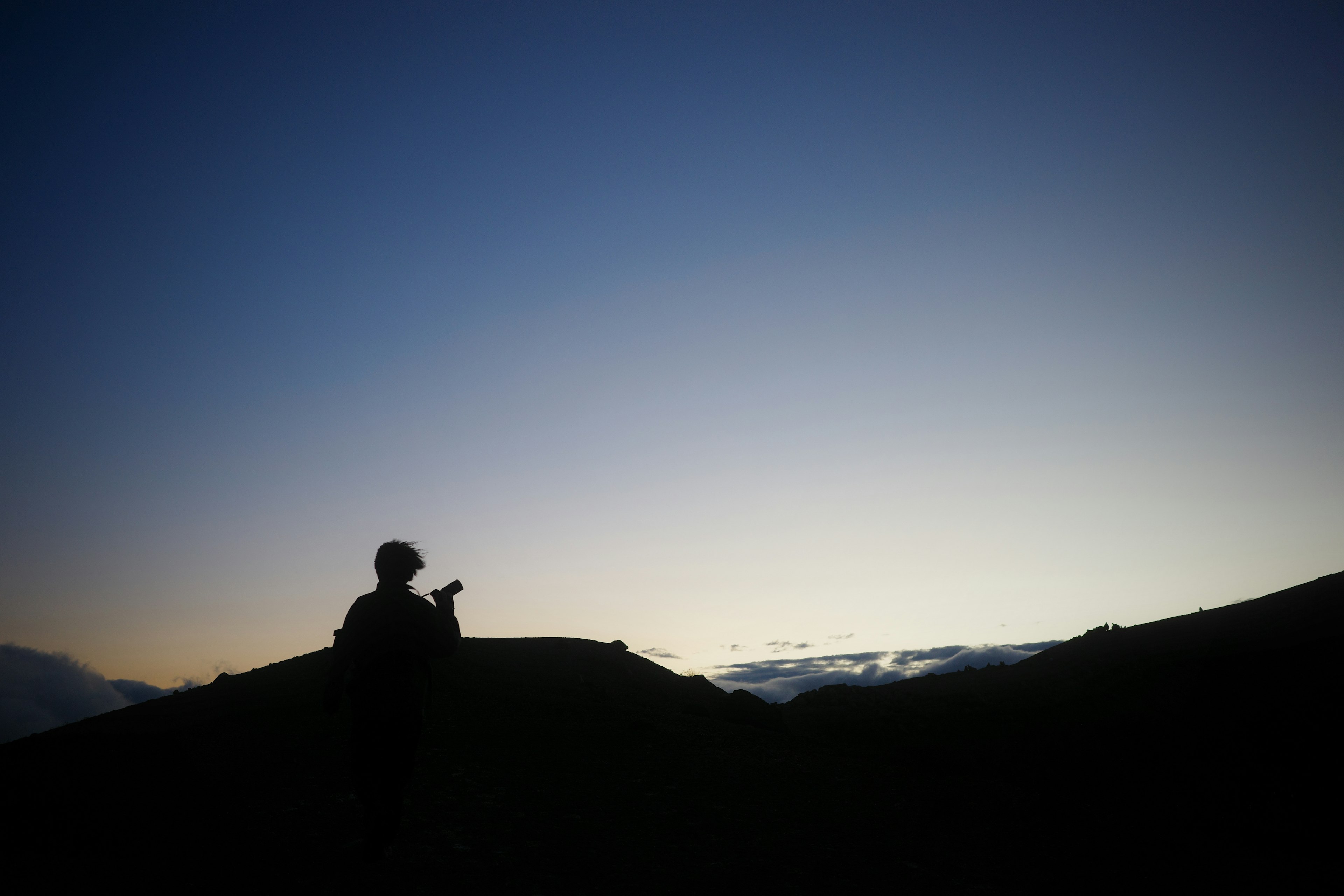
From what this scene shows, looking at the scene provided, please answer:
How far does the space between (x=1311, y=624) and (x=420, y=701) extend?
23648 mm

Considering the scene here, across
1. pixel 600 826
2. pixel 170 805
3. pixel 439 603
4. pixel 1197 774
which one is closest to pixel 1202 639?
pixel 1197 774

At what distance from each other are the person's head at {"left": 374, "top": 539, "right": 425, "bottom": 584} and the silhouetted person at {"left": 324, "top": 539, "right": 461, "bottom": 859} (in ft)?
0.06

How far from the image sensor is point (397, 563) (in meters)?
6.85

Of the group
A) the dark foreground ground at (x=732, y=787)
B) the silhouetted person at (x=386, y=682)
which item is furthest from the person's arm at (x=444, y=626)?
the dark foreground ground at (x=732, y=787)

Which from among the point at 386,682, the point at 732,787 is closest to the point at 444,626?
the point at 386,682

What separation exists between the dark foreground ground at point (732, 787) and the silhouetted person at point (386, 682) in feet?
2.25

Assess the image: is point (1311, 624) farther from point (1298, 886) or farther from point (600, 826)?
point (600, 826)

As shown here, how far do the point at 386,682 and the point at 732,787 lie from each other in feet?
21.4

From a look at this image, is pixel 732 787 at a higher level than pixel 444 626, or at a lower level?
lower

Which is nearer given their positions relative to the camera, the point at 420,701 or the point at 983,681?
the point at 420,701

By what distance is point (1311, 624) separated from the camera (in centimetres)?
1958

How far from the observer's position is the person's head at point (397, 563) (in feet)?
22.2

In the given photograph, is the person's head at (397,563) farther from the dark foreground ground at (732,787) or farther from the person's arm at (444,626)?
the dark foreground ground at (732,787)

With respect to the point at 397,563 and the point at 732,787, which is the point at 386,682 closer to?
the point at 397,563
